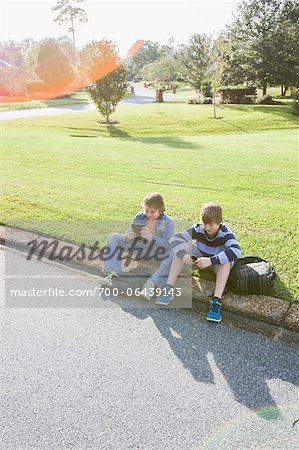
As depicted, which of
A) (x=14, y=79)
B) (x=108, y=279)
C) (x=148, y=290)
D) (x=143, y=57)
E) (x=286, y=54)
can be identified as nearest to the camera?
(x=148, y=290)

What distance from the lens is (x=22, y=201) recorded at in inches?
299

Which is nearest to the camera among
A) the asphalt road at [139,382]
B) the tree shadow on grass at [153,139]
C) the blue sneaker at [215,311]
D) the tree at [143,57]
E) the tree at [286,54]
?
the asphalt road at [139,382]

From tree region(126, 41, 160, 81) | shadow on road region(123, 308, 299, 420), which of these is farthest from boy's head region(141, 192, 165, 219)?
tree region(126, 41, 160, 81)

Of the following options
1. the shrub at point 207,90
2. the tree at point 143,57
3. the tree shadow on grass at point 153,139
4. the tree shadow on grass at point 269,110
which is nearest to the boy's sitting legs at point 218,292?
the tree shadow on grass at point 153,139

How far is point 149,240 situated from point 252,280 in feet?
4.26

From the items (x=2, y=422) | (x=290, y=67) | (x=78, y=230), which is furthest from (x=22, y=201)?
(x=290, y=67)

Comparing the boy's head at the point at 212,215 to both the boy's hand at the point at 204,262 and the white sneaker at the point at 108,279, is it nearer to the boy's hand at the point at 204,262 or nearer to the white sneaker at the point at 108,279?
the boy's hand at the point at 204,262

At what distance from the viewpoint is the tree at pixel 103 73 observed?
21703 mm

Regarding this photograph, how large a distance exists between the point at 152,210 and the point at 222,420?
2.46m

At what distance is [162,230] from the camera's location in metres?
4.95

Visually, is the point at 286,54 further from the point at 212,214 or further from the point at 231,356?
the point at 231,356

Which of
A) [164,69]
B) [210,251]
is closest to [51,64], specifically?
[164,69]

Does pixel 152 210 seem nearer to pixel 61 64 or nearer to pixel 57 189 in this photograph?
pixel 57 189

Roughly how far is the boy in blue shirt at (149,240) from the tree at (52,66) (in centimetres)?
4859
